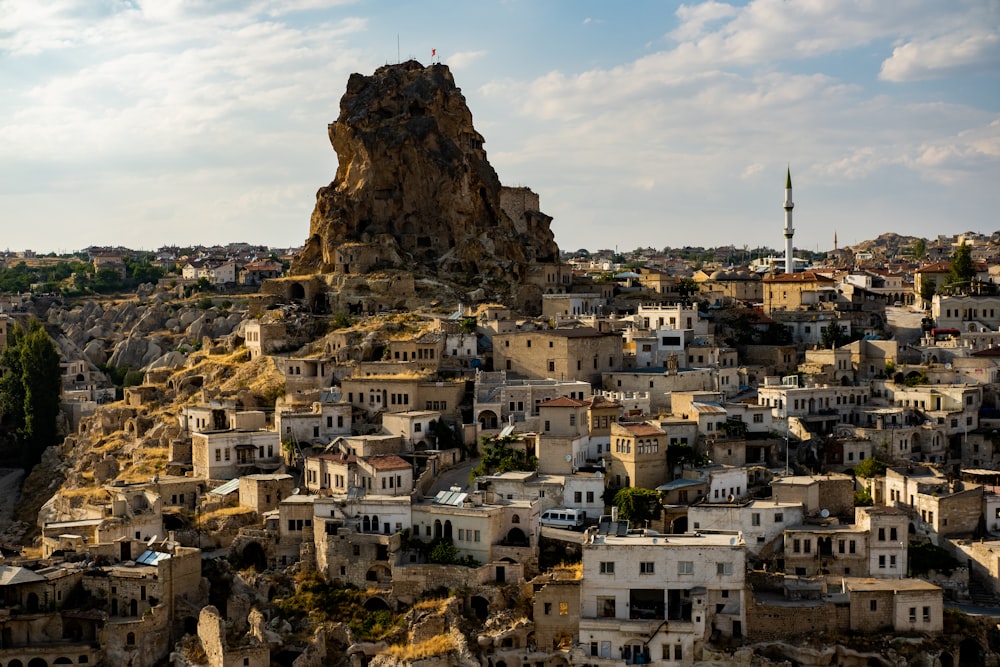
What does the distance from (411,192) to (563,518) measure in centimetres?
3008

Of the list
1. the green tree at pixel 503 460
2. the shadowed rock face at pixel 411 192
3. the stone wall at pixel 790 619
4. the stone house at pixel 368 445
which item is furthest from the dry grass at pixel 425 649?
the shadowed rock face at pixel 411 192

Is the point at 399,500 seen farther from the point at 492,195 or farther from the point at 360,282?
the point at 492,195

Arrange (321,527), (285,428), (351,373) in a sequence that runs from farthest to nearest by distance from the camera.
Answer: (351,373) < (285,428) < (321,527)

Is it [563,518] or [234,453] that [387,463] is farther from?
[234,453]

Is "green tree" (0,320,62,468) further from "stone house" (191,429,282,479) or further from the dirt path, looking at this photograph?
"stone house" (191,429,282,479)

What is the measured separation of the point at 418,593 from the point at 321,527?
12.6 feet

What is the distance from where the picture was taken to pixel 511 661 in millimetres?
34469

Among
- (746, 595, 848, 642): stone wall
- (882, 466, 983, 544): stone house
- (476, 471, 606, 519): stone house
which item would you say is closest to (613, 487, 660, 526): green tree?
(476, 471, 606, 519): stone house

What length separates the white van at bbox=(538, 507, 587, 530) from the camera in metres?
38.5

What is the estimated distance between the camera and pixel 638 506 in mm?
38344

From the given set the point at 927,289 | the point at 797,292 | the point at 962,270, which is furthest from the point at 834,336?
the point at 962,270

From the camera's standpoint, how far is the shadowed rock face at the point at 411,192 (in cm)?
6419

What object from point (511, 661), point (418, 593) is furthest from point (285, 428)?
point (511, 661)

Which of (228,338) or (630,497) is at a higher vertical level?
(228,338)
